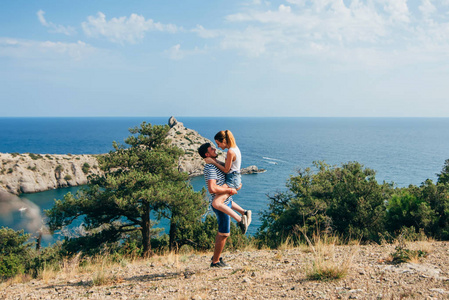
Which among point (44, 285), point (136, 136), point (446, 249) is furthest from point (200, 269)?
point (136, 136)

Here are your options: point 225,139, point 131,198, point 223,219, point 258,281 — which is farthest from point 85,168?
point 258,281

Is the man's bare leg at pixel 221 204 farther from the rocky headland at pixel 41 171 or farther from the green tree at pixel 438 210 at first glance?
the rocky headland at pixel 41 171

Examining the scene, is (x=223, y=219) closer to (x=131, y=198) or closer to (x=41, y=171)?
(x=131, y=198)

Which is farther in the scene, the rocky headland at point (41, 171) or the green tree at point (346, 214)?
the rocky headland at point (41, 171)

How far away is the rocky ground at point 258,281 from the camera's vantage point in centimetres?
453

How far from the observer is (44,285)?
617 centimetres

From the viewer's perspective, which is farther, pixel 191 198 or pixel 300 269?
pixel 191 198

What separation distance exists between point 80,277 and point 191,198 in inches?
420

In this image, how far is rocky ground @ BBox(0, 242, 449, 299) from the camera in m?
4.53

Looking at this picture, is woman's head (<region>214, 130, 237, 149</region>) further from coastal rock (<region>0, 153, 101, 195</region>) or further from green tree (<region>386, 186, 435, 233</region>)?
coastal rock (<region>0, 153, 101, 195</region>)

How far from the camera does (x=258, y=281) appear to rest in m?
5.22

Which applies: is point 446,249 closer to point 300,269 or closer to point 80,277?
point 300,269

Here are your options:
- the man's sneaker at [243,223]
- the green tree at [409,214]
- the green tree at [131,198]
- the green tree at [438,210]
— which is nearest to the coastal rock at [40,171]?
the green tree at [131,198]

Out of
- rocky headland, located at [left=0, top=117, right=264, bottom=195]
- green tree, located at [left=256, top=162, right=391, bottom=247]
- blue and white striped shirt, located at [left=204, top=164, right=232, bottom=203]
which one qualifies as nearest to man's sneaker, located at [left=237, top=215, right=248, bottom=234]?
blue and white striped shirt, located at [left=204, top=164, right=232, bottom=203]
